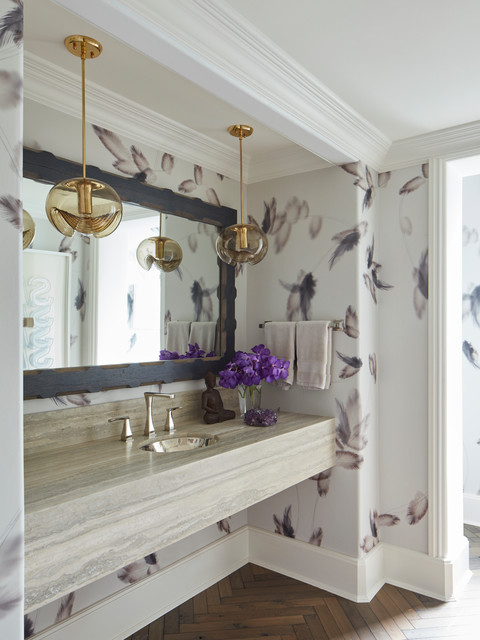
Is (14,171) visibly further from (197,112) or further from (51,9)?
(197,112)

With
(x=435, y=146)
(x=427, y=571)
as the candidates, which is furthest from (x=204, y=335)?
(x=427, y=571)

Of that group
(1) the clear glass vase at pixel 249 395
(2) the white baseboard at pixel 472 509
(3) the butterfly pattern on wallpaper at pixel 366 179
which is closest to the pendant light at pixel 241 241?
(3) the butterfly pattern on wallpaper at pixel 366 179

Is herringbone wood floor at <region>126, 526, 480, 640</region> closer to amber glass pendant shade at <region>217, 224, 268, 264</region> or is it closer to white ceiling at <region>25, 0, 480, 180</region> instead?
amber glass pendant shade at <region>217, 224, 268, 264</region>

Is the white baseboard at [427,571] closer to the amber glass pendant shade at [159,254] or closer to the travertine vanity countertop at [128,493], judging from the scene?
the travertine vanity countertop at [128,493]

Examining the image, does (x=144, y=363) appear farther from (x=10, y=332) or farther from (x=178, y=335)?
(x=10, y=332)

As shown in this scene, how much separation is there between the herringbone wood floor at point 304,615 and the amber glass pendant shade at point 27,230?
1.78 metres

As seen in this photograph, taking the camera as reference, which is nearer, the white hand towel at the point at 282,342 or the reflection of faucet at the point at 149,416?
the reflection of faucet at the point at 149,416

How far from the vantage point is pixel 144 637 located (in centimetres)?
226

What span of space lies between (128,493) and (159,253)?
4.26 ft

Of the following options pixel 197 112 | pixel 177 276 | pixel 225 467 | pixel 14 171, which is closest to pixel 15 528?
pixel 14 171

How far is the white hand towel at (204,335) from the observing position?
273 cm

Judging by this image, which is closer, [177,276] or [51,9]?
[51,9]

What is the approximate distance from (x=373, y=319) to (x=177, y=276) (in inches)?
43.4

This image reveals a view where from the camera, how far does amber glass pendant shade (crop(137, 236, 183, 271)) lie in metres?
2.45
